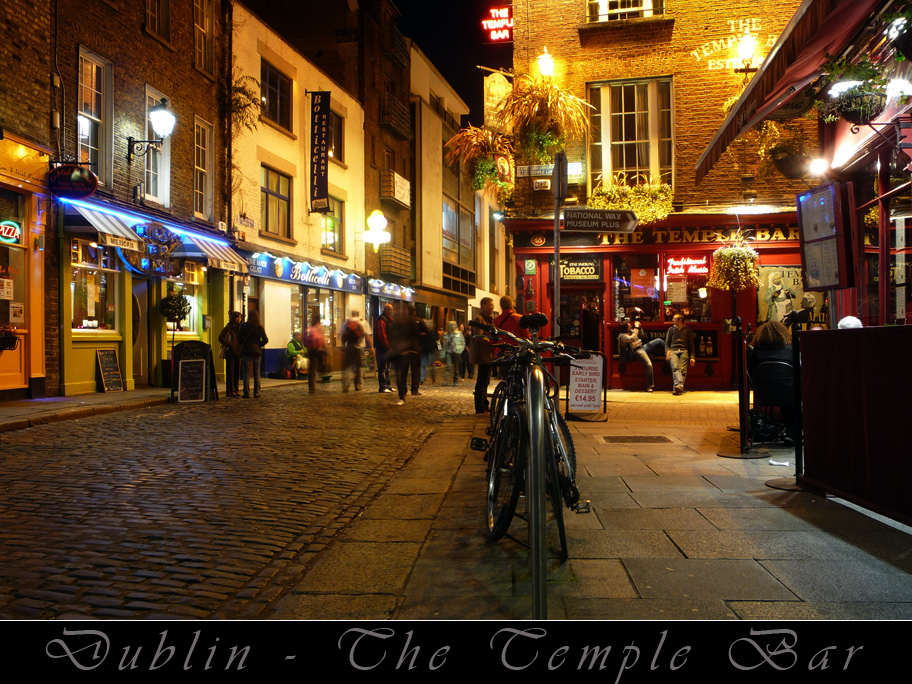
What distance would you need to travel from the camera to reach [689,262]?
1516 centimetres

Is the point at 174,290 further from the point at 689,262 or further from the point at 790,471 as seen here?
the point at 790,471

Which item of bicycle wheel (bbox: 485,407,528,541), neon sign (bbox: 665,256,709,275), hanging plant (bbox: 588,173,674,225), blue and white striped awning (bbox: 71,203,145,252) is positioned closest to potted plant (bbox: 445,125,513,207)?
hanging plant (bbox: 588,173,674,225)

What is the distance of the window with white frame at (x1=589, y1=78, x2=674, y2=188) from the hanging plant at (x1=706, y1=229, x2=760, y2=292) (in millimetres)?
2489

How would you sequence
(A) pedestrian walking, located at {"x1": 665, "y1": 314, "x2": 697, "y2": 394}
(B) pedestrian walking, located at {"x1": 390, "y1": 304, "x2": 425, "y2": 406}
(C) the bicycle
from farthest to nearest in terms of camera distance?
(A) pedestrian walking, located at {"x1": 665, "y1": 314, "x2": 697, "y2": 394} < (B) pedestrian walking, located at {"x1": 390, "y1": 304, "x2": 425, "y2": 406} < (C) the bicycle

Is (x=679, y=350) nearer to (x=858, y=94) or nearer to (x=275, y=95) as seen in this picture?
(x=858, y=94)

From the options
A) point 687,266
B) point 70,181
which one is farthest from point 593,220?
point 70,181

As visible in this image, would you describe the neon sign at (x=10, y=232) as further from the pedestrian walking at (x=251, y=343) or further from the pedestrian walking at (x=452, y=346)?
the pedestrian walking at (x=452, y=346)

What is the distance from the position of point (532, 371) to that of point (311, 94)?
2278cm

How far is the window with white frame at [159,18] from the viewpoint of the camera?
54.9 feet

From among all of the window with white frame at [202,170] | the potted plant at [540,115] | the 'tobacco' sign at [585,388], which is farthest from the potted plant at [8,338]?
the potted plant at [540,115]

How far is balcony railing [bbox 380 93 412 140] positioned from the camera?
101 ft

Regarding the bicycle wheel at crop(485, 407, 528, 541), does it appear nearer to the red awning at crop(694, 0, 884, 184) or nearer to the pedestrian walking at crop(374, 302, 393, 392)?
the red awning at crop(694, 0, 884, 184)

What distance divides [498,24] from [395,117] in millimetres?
6409

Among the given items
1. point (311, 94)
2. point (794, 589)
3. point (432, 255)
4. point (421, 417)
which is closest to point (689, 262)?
point (421, 417)
